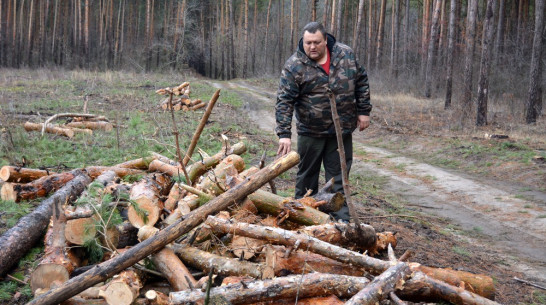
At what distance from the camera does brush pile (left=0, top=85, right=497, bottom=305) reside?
10.7ft

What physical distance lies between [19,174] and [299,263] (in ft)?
14.4

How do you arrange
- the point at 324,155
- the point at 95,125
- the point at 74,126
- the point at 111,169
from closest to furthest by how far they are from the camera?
the point at 324,155
the point at 111,169
the point at 74,126
the point at 95,125

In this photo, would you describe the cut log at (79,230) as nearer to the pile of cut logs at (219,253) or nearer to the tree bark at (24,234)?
the pile of cut logs at (219,253)

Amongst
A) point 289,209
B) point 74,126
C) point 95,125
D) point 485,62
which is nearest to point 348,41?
point 485,62

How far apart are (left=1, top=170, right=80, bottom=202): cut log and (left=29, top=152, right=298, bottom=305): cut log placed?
2.99 meters

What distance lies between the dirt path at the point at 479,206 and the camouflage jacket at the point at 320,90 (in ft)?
8.14

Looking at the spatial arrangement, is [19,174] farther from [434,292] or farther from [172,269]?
[434,292]

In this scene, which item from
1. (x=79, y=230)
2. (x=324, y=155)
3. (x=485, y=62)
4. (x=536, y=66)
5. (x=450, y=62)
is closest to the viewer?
(x=79, y=230)

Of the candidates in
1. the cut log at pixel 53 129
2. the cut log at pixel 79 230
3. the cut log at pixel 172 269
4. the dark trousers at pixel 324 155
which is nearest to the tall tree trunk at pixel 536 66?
the dark trousers at pixel 324 155

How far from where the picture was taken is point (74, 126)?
11.4m

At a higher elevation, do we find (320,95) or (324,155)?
(320,95)

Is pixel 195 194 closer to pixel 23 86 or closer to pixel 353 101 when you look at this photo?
pixel 353 101

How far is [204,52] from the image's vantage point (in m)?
48.0

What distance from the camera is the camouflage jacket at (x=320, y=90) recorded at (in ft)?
16.9
